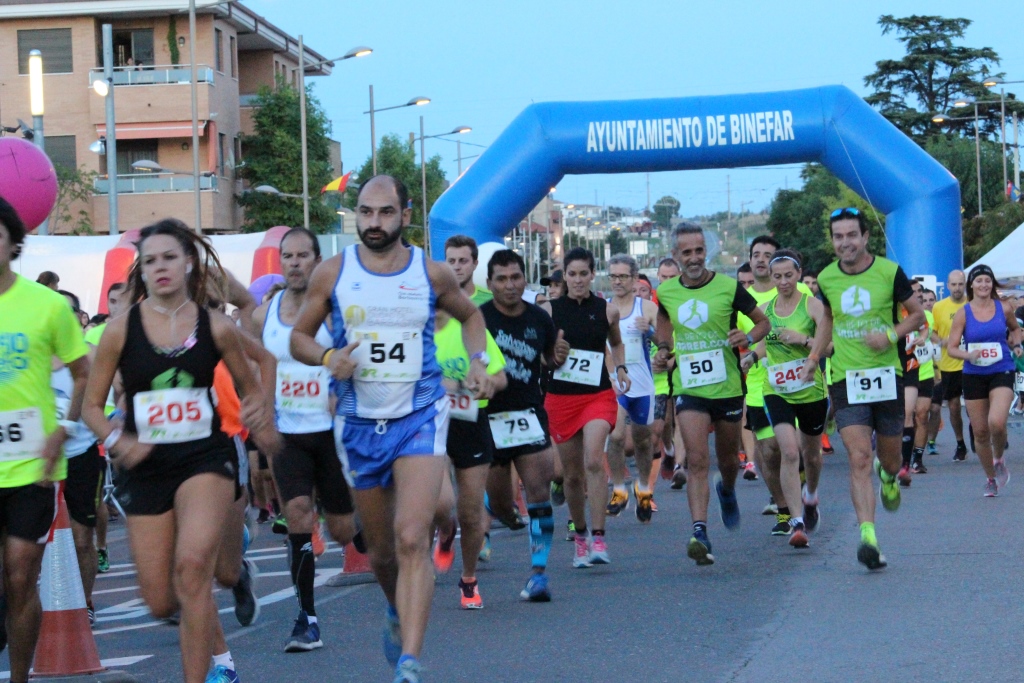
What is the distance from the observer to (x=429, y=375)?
20.5 feet

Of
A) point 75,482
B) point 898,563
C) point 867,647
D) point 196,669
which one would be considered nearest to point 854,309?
point 898,563

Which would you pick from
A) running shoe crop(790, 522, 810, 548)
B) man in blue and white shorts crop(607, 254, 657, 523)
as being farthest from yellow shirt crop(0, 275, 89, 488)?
man in blue and white shorts crop(607, 254, 657, 523)

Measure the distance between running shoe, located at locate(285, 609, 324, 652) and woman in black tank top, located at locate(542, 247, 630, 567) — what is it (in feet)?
9.19

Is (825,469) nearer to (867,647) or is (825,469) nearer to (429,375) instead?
(867,647)

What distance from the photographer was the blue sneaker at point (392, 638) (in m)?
6.31

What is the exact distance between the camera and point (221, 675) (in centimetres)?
608

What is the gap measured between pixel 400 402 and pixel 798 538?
4947mm

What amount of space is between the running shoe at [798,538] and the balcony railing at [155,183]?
41900 mm

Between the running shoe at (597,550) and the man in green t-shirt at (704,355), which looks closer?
the man in green t-shirt at (704,355)

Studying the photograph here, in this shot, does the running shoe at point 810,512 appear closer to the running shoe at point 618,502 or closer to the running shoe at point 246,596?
the running shoe at point 618,502

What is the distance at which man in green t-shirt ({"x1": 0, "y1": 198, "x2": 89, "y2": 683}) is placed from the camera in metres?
5.87

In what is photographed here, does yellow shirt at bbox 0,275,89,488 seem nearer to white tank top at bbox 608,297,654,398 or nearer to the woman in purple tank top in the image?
white tank top at bbox 608,297,654,398

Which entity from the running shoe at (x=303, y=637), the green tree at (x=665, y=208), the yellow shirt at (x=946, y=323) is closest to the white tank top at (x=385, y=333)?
the running shoe at (x=303, y=637)

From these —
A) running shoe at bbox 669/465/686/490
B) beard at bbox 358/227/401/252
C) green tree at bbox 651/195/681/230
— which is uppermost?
green tree at bbox 651/195/681/230
